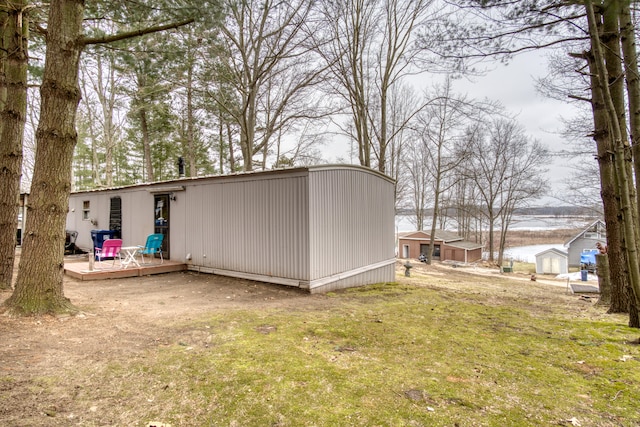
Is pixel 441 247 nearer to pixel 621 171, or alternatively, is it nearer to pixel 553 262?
pixel 553 262

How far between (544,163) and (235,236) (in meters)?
24.0

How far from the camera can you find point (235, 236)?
292 inches

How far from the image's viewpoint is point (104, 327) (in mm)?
3734

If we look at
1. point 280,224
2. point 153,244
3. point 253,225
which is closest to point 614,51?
point 280,224

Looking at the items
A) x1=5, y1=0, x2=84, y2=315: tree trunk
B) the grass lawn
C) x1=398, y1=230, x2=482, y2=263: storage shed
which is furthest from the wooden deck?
x1=398, y1=230, x2=482, y2=263: storage shed

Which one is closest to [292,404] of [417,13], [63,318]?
[63,318]

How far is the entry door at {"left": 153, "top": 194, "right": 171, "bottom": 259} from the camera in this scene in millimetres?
9078

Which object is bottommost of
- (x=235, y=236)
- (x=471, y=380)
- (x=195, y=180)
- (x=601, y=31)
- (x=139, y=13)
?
(x=471, y=380)

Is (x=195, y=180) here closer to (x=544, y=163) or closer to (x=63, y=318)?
(x=63, y=318)

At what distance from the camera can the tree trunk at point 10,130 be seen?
16.5ft

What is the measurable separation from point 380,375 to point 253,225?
4946 millimetres

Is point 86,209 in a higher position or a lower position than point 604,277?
higher

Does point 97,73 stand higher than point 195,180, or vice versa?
point 97,73

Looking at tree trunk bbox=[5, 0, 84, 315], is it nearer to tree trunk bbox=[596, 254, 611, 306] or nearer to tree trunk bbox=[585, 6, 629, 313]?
tree trunk bbox=[585, 6, 629, 313]
